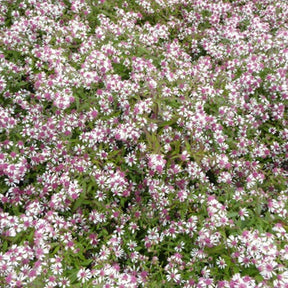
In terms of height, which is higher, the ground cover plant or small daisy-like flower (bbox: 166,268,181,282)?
the ground cover plant

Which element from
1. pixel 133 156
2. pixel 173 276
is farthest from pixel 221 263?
pixel 133 156

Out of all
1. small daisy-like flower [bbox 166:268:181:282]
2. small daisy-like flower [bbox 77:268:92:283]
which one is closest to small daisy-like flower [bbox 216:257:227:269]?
small daisy-like flower [bbox 166:268:181:282]

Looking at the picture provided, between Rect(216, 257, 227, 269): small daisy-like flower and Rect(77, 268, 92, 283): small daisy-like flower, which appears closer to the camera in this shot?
Rect(77, 268, 92, 283): small daisy-like flower

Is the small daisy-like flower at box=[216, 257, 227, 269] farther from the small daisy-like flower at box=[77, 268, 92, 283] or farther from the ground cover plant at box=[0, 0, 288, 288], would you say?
the small daisy-like flower at box=[77, 268, 92, 283]

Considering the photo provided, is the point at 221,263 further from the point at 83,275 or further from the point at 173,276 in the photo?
the point at 83,275

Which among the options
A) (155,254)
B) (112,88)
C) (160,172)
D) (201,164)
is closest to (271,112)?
(201,164)

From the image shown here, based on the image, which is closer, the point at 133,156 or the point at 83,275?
the point at 83,275

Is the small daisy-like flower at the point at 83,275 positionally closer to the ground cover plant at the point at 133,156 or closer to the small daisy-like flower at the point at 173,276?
the ground cover plant at the point at 133,156

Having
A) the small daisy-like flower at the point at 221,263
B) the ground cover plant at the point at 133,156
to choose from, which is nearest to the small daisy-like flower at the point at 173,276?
the ground cover plant at the point at 133,156
